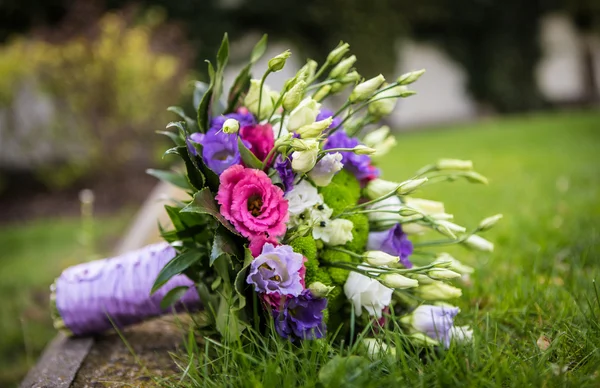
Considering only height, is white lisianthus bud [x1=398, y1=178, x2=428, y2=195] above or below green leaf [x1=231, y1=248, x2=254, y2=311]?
above

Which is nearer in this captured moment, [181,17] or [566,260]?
[566,260]

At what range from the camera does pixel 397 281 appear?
1237 millimetres

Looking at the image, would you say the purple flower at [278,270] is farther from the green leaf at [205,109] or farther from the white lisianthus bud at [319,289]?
the green leaf at [205,109]

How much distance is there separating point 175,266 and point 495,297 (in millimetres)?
1116

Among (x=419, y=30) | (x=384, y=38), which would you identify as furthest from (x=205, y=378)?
Answer: (x=419, y=30)

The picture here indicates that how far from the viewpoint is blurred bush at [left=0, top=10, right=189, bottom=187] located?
5781 millimetres

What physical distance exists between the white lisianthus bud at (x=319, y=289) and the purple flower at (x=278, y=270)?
4cm

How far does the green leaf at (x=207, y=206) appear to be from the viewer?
1.25m

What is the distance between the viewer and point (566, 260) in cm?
230

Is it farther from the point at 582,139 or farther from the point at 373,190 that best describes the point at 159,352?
the point at 582,139

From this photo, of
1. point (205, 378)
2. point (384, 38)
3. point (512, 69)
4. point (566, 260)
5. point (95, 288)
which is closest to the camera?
point (205, 378)

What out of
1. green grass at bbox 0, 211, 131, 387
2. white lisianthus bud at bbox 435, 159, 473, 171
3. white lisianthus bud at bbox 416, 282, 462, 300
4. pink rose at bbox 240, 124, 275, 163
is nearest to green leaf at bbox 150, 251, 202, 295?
pink rose at bbox 240, 124, 275, 163

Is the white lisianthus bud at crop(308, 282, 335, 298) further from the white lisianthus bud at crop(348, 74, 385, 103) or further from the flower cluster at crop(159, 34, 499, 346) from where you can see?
A: the white lisianthus bud at crop(348, 74, 385, 103)

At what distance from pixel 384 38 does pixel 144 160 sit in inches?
293
